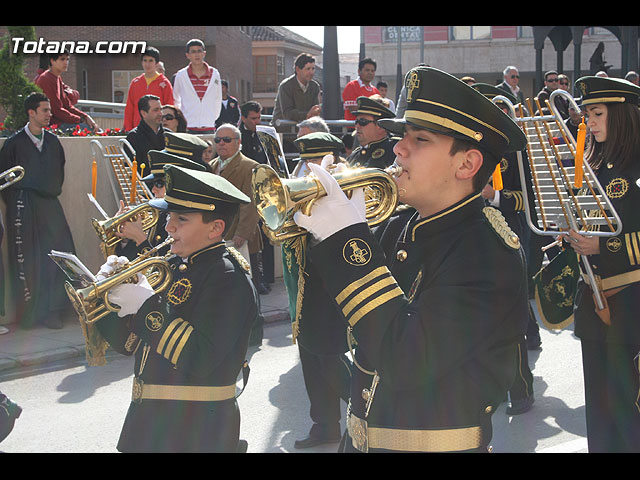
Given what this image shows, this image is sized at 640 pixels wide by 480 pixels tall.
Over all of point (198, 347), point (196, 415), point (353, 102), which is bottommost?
point (196, 415)

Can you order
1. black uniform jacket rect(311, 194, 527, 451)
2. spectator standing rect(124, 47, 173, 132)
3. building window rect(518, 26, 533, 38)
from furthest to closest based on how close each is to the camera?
1. building window rect(518, 26, 533, 38)
2. spectator standing rect(124, 47, 173, 132)
3. black uniform jacket rect(311, 194, 527, 451)

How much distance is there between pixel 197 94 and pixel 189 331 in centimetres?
827

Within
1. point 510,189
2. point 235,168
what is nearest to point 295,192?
point 510,189

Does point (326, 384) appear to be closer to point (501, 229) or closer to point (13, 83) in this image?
point (501, 229)

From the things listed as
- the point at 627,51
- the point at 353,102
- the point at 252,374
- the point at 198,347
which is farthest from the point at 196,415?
the point at 627,51

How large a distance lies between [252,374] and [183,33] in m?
31.6

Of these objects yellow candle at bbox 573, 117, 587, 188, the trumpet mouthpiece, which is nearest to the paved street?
yellow candle at bbox 573, 117, 587, 188

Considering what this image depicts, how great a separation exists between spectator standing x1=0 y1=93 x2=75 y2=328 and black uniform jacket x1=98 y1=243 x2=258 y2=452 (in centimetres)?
543

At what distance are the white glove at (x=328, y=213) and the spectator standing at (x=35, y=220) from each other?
687cm

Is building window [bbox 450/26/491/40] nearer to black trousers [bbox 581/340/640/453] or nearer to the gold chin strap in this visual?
black trousers [bbox 581/340/640/453]

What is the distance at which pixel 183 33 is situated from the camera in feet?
121

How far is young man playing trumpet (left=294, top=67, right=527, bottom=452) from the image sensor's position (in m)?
2.23

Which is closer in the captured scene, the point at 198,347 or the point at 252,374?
the point at 198,347

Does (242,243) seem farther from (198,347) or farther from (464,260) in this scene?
(464,260)
